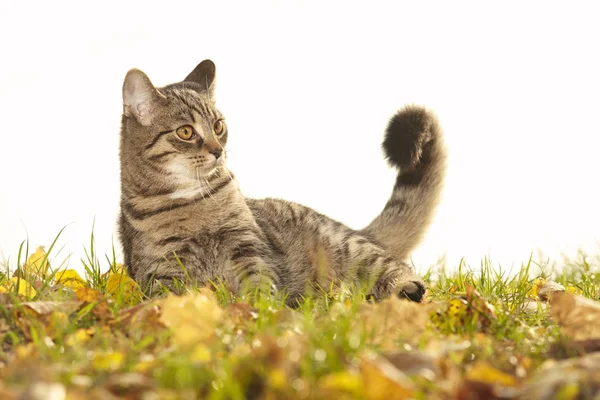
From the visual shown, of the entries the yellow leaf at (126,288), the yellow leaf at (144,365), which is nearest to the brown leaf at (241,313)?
the yellow leaf at (144,365)

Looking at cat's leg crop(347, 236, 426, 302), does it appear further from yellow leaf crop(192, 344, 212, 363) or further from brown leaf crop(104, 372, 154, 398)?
brown leaf crop(104, 372, 154, 398)

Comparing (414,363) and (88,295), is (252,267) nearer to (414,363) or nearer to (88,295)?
(88,295)

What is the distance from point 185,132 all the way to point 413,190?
1833 millimetres

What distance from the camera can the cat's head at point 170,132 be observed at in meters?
4.04

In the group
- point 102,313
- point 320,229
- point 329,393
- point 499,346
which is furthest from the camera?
point 320,229

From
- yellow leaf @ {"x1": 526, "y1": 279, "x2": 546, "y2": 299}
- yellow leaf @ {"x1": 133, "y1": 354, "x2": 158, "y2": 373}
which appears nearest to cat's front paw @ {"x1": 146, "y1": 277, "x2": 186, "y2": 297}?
yellow leaf @ {"x1": 133, "y1": 354, "x2": 158, "y2": 373}

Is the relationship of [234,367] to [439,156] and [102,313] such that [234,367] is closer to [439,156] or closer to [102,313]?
[102,313]

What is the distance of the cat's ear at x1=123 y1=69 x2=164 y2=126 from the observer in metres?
4.04

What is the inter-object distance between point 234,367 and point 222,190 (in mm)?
2576

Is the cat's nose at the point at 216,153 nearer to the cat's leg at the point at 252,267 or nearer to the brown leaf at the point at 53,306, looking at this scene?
Result: the cat's leg at the point at 252,267

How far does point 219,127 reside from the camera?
14.1 ft

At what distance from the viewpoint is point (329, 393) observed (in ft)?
5.06

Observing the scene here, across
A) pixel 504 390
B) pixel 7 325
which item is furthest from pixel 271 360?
pixel 7 325

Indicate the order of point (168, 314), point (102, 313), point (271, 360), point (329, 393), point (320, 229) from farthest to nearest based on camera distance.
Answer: point (320, 229) → point (102, 313) → point (168, 314) → point (271, 360) → point (329, 393)
